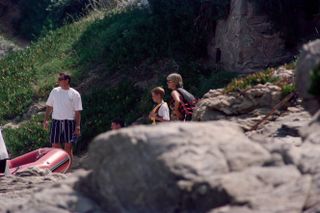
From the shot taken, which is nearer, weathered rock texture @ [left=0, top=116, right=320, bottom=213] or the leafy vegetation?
weathered rock texture @ [left=0, top=116, right=320, bottom=213]

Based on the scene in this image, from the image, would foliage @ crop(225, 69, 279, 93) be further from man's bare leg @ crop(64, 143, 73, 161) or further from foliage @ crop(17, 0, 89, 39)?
foliage @ crop(17, 0, 89, 39)

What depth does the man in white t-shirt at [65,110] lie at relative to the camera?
682 inches

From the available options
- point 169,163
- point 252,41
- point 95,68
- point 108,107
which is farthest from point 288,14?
point 169,163

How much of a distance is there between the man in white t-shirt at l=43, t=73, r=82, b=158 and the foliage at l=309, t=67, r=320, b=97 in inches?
322

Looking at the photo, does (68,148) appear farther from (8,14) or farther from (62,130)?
(8,14)

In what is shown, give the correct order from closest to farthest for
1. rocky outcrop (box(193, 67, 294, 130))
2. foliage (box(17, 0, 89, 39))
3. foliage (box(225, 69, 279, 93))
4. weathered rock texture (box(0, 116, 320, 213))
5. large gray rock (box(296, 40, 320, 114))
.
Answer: weathered rock texture (box(0, 116, 320, 213)) → large gray rock (box(296, 40, 320, 114)) → rocky outcrop (box(193, 67, 294, 130)) → foliage (box(225, 69, 279, 93)) → foliage (box(17, 0, 89, 39))

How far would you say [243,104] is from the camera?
1542 centimetres

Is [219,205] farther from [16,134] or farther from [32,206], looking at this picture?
[16,134]

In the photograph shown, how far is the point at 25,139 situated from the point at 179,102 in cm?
848

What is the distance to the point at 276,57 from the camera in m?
22.2

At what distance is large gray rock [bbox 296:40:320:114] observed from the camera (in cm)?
970

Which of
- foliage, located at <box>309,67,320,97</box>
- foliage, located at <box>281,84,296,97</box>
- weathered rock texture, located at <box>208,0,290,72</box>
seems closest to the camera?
foliage, located at <box>309,67,320,97</box>

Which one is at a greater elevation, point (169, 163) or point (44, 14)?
point (44, 14)

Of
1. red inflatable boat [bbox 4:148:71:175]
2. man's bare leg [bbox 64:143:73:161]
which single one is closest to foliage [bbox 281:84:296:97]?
red inflatable boat [bbox 4:148:71:175]
